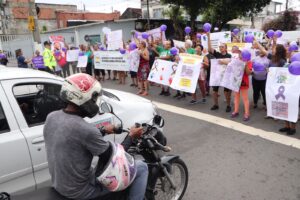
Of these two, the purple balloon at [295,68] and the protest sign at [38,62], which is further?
the protest sign at [38,62]

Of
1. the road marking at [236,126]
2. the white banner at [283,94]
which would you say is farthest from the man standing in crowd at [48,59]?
the white banner at [283,94]

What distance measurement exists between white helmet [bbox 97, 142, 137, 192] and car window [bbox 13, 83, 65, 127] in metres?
1.42

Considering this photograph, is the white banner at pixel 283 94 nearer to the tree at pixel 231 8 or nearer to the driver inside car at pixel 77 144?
the driver inside car at pixel 77 144

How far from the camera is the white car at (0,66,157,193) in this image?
10.3 ft

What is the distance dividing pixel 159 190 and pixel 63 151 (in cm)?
149

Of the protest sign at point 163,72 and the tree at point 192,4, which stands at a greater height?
the tree at point 192,4

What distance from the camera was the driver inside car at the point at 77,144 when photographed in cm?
234

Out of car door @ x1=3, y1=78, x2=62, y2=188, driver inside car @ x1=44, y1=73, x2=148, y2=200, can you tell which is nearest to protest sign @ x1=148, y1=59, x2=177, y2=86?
car door @ x1=3, y1=78, x2=62, y2=188

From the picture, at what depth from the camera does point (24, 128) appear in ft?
10.8

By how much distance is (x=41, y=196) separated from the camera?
7.86 feet

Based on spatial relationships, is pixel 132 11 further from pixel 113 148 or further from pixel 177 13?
pixel 113 148

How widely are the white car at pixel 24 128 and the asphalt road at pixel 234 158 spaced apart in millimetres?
1861

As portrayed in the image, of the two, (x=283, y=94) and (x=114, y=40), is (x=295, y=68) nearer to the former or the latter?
(x=283, y=94)

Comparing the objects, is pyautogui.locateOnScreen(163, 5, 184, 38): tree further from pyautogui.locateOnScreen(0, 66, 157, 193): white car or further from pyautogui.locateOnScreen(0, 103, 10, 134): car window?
pyautogui.locateOnScreen(0, 103, 10, 134): car window
